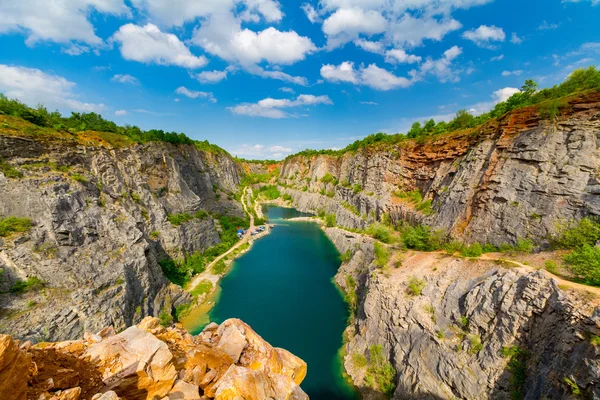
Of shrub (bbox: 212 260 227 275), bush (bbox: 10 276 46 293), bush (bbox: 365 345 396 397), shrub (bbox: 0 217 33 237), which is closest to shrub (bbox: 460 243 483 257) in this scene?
bush (bbox: 365 345 396 397)

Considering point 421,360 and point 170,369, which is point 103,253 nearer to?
point 170,369

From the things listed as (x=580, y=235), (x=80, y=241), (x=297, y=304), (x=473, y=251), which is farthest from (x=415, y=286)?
(x=80, y=241)

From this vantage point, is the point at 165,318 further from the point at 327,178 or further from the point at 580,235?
the point at 327,178


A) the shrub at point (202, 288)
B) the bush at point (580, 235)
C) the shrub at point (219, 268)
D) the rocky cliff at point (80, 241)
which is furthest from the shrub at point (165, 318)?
the bush at point (580, 235)

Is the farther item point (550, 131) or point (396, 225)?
point (396, 225)

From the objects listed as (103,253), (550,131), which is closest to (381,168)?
(550,131)

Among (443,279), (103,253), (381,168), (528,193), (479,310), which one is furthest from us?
(381,168)

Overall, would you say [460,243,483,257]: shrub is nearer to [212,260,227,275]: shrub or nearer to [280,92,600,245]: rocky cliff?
[280,92,600,245]: rocky cliff
